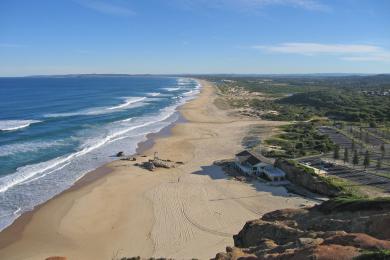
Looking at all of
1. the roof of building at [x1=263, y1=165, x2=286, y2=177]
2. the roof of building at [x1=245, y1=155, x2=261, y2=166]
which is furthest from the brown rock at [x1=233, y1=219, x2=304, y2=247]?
the roof of building at [x1=245, y1=155, x2=261, y2=166]

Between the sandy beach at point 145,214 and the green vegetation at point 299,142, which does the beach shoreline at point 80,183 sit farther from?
the green vegetation at point 299,142

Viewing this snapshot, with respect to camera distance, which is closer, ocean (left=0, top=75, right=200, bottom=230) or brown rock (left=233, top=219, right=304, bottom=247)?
brown rock (left=233, top=219, right=304, bottom=247)

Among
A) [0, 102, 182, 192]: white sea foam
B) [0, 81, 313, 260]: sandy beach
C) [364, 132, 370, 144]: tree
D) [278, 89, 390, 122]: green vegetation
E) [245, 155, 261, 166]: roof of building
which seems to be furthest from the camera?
[278, 89, 390, 122]: green vegetation

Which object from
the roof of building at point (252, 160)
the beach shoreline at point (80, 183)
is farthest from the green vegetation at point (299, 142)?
the beach shoreline at point (80, 183)

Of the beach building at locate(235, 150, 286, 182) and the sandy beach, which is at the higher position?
the beach building at locate(235, 150, 286, 182)

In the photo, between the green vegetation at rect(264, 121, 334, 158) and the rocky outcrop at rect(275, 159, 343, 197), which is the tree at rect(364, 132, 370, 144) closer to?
the green vegetation at rect(264, 121, 334, 158)

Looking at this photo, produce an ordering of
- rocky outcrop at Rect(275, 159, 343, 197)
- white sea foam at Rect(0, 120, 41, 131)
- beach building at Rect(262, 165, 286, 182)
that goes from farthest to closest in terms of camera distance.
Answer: white sea foam at Rect(0, 120, 41, 131)
beach building at Rect(262, 165, 286, 182)
rocky outcrop at Rect(275, 159, 343, 197)

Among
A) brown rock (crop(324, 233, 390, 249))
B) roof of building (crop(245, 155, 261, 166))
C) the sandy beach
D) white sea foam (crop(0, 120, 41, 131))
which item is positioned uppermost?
brown rock (crop(324, 233, 390, 249))

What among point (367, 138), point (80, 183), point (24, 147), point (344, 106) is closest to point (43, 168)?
point (80, 183)

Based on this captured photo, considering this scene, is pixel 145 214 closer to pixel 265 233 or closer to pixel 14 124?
pixel 265 233
